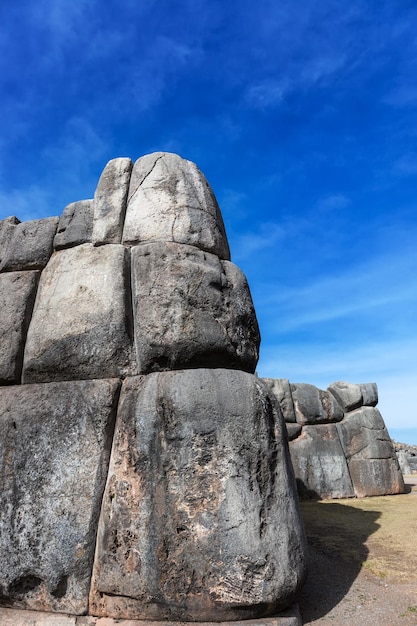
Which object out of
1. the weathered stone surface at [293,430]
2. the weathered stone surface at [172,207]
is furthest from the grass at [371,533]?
the weathered stone surface at [172,207]

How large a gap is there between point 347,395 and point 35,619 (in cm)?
890

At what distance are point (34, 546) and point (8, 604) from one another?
0.38 metres

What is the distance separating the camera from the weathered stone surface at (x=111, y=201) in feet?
11.5

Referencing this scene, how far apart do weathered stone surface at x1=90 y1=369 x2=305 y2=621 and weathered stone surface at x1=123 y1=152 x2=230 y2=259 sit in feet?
3.58

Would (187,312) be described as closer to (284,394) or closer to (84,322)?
(84,322)

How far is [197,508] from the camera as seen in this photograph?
2.58 metres

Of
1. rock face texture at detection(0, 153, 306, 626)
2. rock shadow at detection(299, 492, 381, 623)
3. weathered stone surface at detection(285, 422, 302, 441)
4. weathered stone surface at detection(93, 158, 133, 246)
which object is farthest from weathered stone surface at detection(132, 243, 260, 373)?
weathered stone surface at detection(285, 422, 302, 441)

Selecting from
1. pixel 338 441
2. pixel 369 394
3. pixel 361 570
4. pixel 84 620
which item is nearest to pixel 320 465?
pixel 338 441

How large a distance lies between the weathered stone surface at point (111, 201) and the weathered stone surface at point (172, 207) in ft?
0.21

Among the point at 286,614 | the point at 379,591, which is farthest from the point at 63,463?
the point at 379,591

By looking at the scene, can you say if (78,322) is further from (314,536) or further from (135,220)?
(314,536)

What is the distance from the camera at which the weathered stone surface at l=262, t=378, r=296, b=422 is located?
9875 mm

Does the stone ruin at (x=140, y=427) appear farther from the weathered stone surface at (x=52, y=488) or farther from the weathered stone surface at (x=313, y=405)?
the weathered stone surface at (x=313, y=405)

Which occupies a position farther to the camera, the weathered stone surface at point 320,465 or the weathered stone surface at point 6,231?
the weathered stone surface at point 320,465
